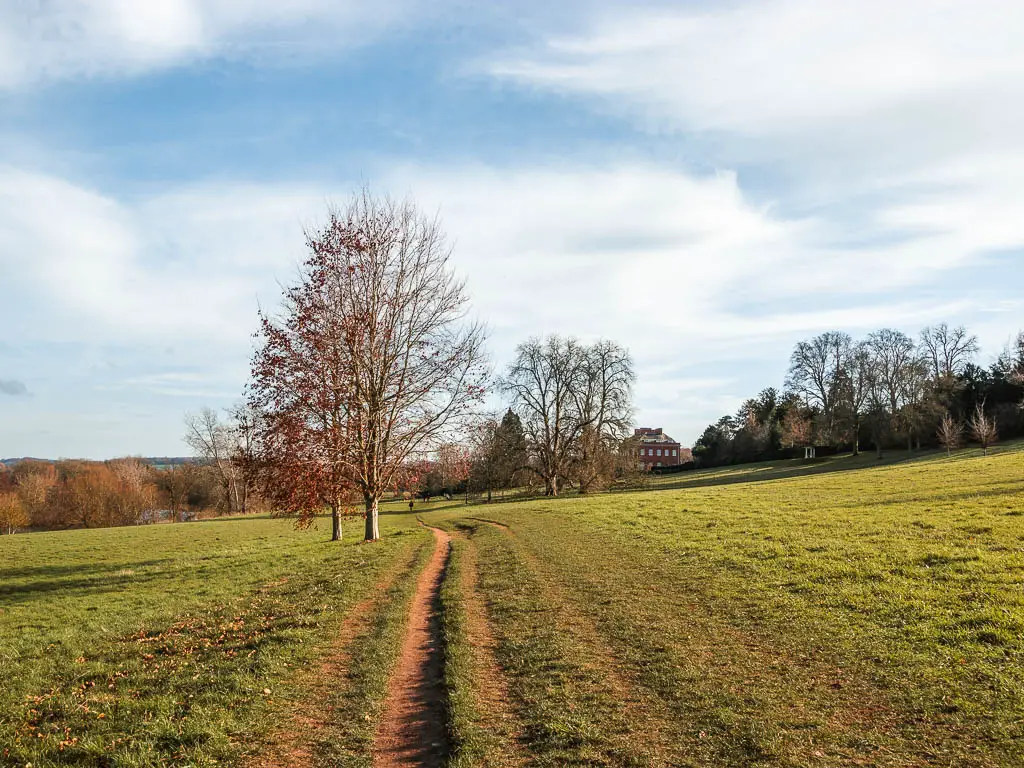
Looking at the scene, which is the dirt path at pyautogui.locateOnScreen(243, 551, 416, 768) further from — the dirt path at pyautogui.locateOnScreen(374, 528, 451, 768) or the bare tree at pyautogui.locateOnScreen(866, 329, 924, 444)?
the bare tree at pyautogui.locateOnScreen(866, 329, 924, 444)

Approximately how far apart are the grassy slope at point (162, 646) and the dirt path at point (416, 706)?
1.30 meters

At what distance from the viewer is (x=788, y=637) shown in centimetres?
860

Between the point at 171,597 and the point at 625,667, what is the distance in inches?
470

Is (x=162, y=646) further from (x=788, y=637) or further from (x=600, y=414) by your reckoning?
(x=600, y=414)

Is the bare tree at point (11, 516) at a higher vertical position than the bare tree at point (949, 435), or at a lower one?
lower

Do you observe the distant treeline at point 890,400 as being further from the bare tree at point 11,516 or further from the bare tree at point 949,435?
the bare tree at point 11,516

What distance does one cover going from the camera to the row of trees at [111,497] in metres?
63.2


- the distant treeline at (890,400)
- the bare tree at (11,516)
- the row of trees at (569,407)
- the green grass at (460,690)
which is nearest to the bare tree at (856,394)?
the distant treeline at (890,400)

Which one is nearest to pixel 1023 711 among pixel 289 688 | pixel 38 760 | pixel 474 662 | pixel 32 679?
pixel 474 662

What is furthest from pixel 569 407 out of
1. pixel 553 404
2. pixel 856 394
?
pixel 856 394

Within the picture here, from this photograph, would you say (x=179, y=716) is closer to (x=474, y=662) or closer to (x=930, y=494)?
(x=474, y=662)

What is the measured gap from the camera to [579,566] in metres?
14.8

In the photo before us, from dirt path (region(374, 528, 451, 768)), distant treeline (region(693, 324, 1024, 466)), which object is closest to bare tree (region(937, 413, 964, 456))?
distant treeline (region(693, 324, 1024, 466))

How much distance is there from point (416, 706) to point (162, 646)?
5631 mm
